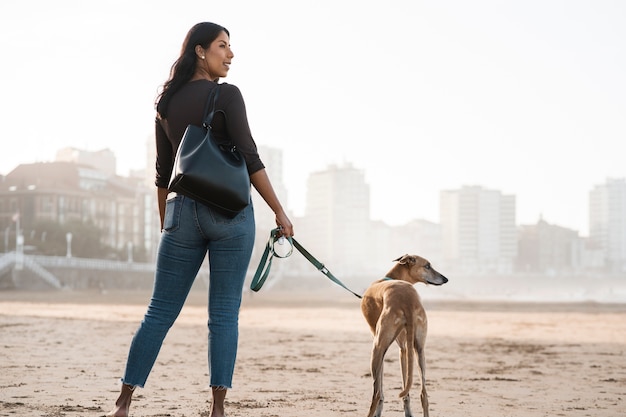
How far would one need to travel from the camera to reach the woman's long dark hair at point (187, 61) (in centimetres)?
420

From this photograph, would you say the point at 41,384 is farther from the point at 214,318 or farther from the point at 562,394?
the point at 562,394

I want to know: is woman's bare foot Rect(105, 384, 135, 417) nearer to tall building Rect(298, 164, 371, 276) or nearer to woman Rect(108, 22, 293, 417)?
woman Rect(108, 22, 293, 417)

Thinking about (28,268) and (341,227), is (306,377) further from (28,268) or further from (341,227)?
(341,227)

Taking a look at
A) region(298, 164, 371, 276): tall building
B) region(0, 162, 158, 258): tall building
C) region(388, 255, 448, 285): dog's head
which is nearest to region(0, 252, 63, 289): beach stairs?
region(0, 162, 158, 258): tall building

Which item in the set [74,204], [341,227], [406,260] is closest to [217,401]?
[406,260]

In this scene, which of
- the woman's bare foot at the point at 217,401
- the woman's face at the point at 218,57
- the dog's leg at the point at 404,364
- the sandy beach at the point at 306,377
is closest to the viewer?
the woman's bare foot at the point at 217,401

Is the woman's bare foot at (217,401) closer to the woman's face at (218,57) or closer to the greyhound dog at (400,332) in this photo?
the greyhound dog at (400,332)

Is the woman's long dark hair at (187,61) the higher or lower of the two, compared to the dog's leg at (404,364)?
higher

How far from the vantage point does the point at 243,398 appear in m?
6.29

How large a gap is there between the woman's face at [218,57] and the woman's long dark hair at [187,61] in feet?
0.09

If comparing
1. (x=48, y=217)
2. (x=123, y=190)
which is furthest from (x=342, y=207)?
(x=48, y=217)

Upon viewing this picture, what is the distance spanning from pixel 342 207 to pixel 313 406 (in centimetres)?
19207

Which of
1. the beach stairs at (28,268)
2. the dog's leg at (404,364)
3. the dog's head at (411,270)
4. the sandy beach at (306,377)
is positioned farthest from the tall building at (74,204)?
the dog's leg at (404,364)

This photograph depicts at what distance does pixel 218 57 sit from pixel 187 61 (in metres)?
0.17
